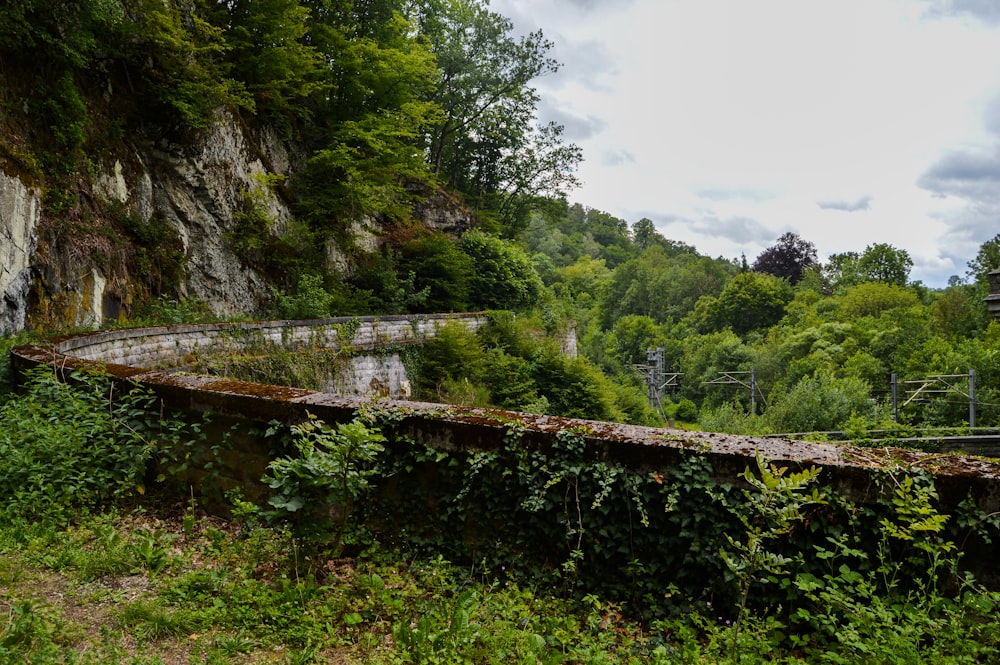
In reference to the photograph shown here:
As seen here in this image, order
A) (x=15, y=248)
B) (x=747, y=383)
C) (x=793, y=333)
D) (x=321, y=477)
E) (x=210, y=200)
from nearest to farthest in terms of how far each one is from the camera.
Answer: (x=321, y=477)
(x=15, y=248)
(x=210, y=200)
(x=747, y=383)
(x=793, y=333)

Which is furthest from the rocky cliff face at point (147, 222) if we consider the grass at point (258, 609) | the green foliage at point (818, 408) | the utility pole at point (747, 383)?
the green foliage at point (818, 408)

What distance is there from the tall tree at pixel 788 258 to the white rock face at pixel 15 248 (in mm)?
65339

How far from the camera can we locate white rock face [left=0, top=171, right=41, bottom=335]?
26.6ft

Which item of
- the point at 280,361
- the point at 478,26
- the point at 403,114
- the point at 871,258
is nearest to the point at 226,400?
the point at 280,361

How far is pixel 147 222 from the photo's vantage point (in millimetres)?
12469

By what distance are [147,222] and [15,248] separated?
4307mm

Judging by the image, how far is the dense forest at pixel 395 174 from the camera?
1031 cm

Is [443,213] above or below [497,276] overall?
above

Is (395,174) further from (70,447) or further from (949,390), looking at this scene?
(949,390)

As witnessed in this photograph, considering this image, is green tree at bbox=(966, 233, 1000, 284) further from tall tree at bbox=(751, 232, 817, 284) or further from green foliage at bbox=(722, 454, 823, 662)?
green foliage at bbox=(722, 454, 823, 662)

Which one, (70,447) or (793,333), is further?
(793,333)

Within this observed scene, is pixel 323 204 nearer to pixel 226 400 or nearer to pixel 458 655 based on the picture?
pixel 226 400

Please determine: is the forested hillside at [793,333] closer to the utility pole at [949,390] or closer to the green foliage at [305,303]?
the utility pole at [949,390]

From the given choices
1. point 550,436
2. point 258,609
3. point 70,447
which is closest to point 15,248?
point 70,447
